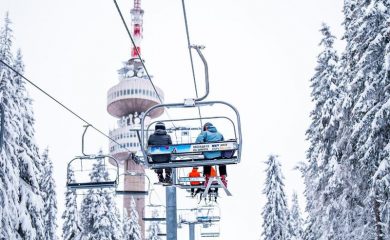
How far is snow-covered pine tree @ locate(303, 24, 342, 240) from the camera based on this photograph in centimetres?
2366

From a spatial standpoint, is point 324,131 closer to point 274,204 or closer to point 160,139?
point 160,139

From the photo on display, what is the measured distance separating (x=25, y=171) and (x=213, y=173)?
51.1 ft

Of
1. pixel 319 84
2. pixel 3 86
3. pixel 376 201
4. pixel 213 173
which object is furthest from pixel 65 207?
pixel 213 173

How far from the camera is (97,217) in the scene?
4072cm

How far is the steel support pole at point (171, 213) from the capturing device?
1551 centimetres

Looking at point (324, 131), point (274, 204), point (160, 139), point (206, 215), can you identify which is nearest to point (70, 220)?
point (206, 215)

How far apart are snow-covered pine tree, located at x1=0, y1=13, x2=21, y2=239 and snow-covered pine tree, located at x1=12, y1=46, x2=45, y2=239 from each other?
2.69ft

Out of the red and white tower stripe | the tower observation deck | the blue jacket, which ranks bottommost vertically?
the blue jacket

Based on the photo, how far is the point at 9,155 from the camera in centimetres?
2248

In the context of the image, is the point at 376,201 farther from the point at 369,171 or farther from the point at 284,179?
the point at 284,179

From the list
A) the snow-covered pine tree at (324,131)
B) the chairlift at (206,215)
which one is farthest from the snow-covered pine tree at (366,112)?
the chairlift at (206,215)

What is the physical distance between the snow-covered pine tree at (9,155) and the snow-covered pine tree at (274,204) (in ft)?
70.6

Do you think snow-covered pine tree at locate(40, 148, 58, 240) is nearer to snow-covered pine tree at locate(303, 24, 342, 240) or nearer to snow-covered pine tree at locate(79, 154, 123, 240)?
snow-covered pine tree at locate(79, 154, 123, 240)

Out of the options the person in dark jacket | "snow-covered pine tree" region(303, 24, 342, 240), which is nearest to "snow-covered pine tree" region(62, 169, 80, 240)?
"snow-covered pine tree" region(303, 24, 342, 240)
